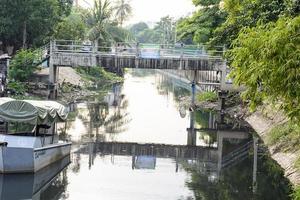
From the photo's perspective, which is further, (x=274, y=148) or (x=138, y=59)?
(x=138, y=59)

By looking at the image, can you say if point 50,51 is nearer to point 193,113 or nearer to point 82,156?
point 193,113

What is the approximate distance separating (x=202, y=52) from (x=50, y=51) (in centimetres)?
1351

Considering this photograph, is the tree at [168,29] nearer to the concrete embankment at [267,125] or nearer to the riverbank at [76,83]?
the riverbank at [76,83]

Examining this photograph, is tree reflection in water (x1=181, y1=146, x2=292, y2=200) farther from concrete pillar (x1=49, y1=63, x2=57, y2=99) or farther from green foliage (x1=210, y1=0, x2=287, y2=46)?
concrete pillar (x1=49, y1=63, x2=57, y2=99)

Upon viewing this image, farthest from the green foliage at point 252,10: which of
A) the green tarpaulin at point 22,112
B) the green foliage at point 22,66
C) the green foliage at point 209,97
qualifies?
the green foliage at point 209,97

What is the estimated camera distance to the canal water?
22.8m

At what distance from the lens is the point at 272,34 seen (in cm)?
1379

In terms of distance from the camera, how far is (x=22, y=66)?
162 ft

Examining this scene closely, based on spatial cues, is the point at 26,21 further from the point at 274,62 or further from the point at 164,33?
the point at 164,33

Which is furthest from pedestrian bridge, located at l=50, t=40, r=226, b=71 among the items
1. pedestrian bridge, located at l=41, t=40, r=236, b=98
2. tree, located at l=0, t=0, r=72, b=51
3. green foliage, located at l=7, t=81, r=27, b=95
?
tree, located at l=0, t=0, r=72, b=51

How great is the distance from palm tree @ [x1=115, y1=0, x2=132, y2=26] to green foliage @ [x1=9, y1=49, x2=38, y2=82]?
1845 inches

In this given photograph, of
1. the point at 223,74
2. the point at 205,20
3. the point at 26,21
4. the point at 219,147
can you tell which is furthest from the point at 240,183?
the point at 26,21

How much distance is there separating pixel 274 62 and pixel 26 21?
1707 inches

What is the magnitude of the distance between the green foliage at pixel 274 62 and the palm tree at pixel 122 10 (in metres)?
81.2
